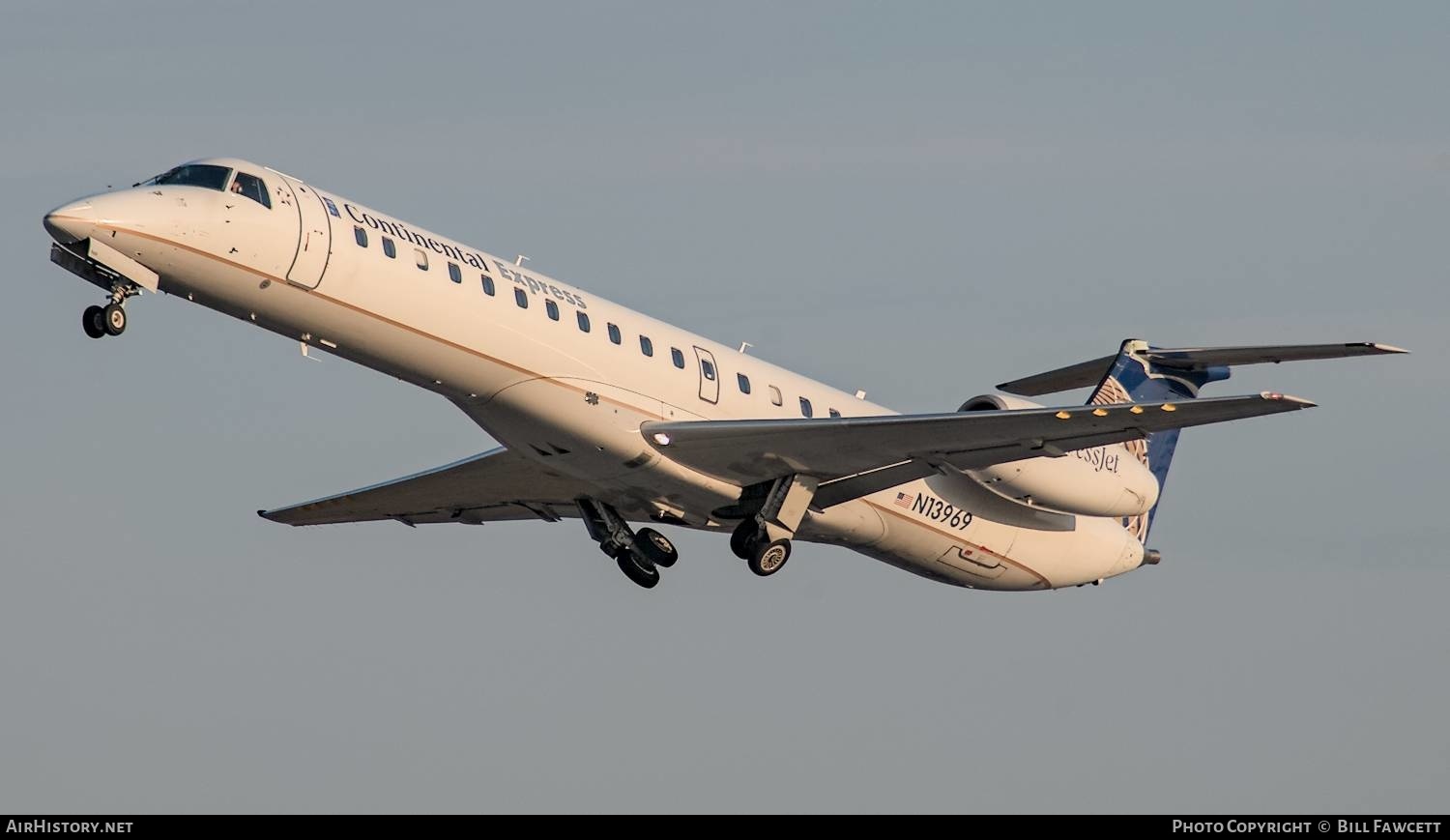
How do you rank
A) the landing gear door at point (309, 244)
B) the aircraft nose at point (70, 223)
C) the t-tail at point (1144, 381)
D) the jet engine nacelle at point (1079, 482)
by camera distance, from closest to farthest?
the aircraft nose at point (70, 223)
the landing gear door at point (309, 244)
the jet engine nacelle at point (1079, 482)
the t-tail at point (1144, 381)

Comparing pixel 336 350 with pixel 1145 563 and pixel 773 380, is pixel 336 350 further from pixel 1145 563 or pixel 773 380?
pixel 1145 563

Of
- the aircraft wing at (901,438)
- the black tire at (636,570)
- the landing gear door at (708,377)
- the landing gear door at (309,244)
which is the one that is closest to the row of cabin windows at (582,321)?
the landing gear door at (708,377)

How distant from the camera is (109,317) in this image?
2020cm

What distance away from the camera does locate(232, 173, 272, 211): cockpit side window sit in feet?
68.7

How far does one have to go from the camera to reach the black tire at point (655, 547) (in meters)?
25.6

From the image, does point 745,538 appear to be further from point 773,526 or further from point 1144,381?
point 1144,381

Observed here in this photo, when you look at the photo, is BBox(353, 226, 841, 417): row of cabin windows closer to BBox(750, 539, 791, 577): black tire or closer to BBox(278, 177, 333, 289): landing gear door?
BBox(278, 177, 333, 289): landing gear door

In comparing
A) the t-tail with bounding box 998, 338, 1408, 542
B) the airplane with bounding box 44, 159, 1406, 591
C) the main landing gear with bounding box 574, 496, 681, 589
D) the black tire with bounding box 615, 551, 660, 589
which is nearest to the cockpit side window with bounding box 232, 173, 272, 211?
the airplane with bounding box 44, 159, 1406, 591

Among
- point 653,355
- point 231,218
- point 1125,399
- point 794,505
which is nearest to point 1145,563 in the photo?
point 1125,399

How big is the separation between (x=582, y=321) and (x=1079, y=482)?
6511mm

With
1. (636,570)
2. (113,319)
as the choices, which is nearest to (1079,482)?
(636,570)

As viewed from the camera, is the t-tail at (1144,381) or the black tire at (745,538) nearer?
the black tire at (745,538)

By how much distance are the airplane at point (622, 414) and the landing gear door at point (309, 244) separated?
22mm

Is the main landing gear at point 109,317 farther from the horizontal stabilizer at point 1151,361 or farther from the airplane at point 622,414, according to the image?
the horizontal stabilizer at point 1151,361
